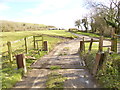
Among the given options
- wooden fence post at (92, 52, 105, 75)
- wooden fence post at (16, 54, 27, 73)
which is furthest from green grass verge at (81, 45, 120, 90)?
wooden fence post at (16, 54, 27, 73)

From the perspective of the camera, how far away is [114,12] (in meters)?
24.4

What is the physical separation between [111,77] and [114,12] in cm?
2423

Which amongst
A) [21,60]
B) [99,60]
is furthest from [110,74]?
[21,60]

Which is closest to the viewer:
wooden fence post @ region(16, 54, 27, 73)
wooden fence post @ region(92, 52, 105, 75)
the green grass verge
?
the green grass verge

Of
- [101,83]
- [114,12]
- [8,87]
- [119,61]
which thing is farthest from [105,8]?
[8,87]

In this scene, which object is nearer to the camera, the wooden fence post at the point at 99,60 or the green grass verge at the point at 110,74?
the green grass verge at the point at 110,74

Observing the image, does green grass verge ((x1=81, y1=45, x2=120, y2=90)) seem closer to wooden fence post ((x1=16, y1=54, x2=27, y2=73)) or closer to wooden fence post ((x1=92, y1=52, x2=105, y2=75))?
wooden fence post ((x1=92, y1=52, x2=105, y2=75))

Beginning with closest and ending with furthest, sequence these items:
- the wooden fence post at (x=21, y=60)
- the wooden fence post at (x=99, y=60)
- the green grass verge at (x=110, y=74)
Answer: the green grass verge at (x=110, y=74)
the wooden fence post at (x=99, y=60)
the wooden fence post at (x=21, y=60)

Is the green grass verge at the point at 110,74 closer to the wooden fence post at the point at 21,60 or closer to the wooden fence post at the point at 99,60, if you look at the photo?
the wooden fence post at the point at 99,60

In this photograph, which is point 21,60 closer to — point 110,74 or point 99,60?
point 99,60

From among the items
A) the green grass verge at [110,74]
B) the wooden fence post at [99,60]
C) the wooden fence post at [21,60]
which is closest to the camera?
the green grass verge at [110,74]

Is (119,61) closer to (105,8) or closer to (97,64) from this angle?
(97,64)

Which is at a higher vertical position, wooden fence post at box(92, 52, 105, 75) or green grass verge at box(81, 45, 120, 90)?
wooden fence post at box(92, 52, 105, 75)

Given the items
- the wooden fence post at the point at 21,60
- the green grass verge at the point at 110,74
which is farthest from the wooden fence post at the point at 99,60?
the wooden fence post at the point at 21,60
